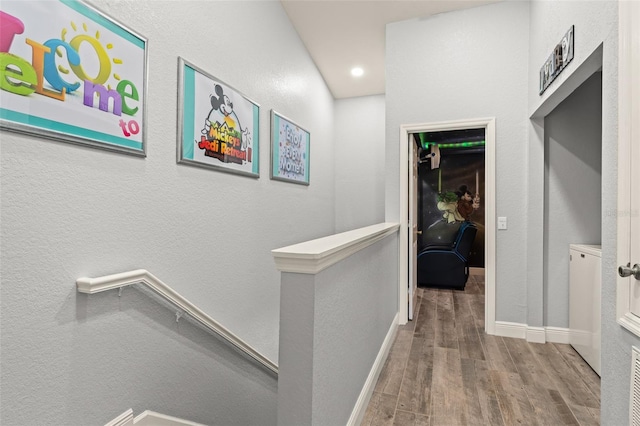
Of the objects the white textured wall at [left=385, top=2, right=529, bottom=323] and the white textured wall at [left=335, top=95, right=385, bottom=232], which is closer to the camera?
the white textured wall at [left=385, top=2, right=529, bottom=323]

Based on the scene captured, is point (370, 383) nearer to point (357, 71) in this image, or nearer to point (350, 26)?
point (350, 26)

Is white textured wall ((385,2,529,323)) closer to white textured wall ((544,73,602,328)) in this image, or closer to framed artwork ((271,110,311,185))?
white textured wall ((544,73,602,328))

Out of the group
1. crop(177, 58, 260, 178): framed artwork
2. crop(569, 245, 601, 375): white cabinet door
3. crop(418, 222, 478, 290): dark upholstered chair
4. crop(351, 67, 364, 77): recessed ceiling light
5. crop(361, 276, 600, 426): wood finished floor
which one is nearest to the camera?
crop(361, 276, 600, 426): wood finished floor

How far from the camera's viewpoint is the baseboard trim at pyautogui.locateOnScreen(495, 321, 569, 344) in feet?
9.91

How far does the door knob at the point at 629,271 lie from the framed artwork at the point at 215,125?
2.37 metres

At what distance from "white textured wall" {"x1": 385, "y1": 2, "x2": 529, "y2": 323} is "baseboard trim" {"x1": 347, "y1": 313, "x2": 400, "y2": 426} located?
1261mm

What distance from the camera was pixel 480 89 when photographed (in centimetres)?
330

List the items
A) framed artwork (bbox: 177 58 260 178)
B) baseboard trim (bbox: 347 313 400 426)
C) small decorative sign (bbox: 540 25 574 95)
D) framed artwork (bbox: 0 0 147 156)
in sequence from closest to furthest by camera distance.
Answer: framed artwork (bbox: 0 0 147 156), baseboard trim (bbox: 347 313 400 426), small decorative sign (bbox: 540 25 574 95), framed artwork (bbox: 177 58 260 178)

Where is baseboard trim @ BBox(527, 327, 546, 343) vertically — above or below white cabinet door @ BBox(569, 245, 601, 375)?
below

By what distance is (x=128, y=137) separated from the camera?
5.86ft

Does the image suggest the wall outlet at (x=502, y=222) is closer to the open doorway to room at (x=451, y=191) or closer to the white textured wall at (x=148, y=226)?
the white textured wall at (x=148, y=226)

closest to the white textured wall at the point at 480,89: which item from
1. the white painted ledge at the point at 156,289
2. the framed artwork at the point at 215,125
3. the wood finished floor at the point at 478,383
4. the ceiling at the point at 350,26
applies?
the ceiling at the point at 350,26

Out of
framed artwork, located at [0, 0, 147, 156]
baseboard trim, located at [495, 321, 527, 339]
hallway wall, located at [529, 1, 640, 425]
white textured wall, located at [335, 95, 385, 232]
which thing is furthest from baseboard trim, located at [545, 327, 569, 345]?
framed artwork, located at [0, 0, 147, 156]

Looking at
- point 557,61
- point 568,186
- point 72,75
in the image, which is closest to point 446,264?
point 568,186
